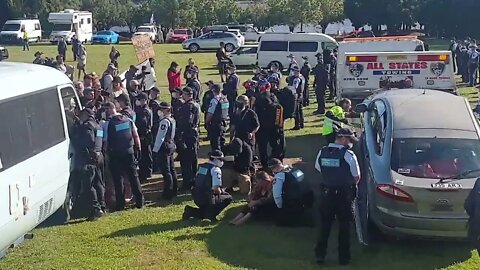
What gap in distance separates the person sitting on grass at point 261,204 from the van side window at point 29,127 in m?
2.85

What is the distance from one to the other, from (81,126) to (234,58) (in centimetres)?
2671

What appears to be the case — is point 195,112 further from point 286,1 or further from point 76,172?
point 286,1

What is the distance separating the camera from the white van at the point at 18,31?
53344mm

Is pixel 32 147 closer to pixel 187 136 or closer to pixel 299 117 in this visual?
pixel 187 136

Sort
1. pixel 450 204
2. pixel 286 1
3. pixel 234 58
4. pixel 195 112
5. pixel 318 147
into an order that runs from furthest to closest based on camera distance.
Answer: pixel 286 1 → pixel 234 58 → pixel 318 147 → pixel 195 112 → pixel 450 204

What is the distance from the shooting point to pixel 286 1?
66250 millimetres

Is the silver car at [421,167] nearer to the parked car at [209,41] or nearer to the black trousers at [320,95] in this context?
the black trousers at [320,95]

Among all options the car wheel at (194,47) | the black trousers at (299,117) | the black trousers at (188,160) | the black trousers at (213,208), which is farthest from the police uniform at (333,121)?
the car wheel at (194,47)

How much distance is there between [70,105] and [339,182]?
4595mm

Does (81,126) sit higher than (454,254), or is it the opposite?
(81,126)

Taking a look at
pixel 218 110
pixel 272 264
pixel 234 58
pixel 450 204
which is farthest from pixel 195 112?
pixel 234 58

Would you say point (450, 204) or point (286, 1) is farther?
point (286, 1)

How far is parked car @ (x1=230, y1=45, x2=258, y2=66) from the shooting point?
36.7m

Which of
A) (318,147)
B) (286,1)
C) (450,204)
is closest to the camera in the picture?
(450,204)
